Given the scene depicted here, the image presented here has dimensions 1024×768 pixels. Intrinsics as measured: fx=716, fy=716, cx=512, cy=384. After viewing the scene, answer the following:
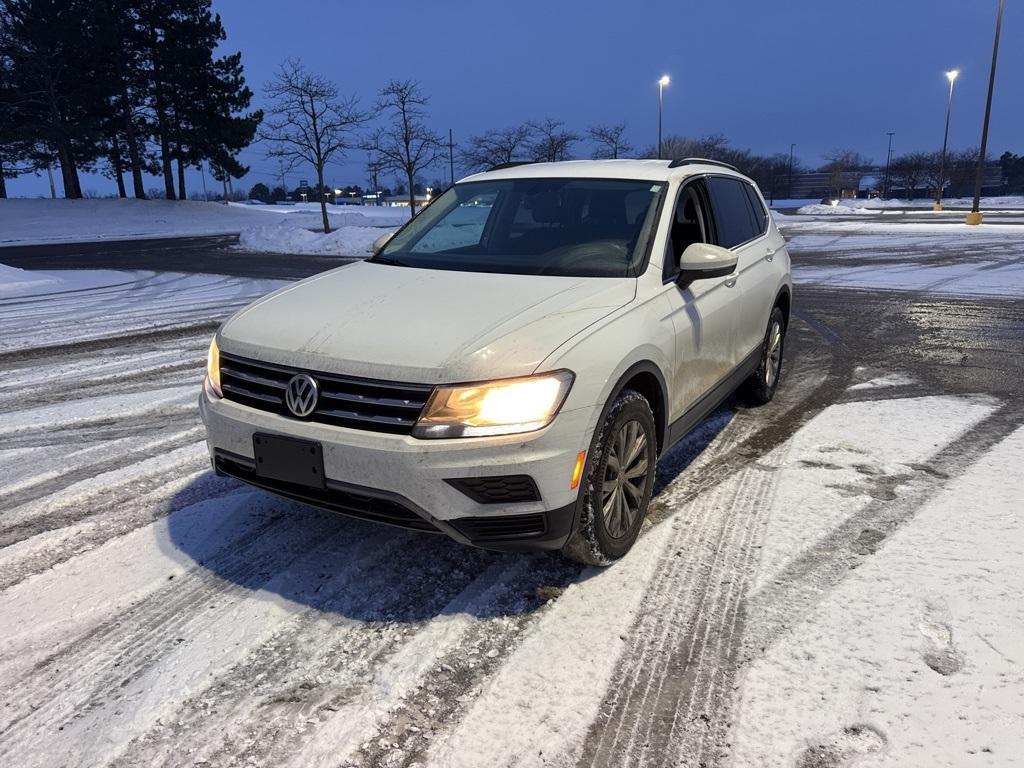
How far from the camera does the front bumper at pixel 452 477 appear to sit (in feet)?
8.68

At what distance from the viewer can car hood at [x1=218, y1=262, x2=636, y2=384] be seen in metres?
2.71

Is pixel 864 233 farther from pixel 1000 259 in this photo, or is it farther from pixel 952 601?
pixel 952 601

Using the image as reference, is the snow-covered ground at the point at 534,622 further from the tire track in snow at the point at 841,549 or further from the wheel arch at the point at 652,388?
the wheel arch at the point at 652,388

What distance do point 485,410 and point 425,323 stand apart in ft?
1.72

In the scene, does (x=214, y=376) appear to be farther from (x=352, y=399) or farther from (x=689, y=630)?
(x=689, y=630)

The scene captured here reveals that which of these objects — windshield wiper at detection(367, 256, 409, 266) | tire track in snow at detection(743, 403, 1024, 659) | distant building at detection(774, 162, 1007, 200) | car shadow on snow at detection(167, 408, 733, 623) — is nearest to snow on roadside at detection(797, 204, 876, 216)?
distant building at detection(774, 162, 1007, 200)

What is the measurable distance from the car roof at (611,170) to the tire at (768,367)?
1.38 meters

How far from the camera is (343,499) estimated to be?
286 centimetres

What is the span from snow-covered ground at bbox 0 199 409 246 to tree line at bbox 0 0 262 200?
302cm

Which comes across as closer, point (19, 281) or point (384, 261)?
point (384, 261)

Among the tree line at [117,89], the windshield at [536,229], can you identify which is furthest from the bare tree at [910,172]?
the windshield at [536,229]

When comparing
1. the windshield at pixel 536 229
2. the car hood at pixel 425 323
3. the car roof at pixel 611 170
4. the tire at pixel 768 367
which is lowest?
the tire at pixel 768 367

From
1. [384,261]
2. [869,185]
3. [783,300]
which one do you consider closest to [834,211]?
[869,185]

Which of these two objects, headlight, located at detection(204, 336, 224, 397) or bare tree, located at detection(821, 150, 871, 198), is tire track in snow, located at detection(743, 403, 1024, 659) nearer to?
headlight, located at detection(204, 336, 224, 397)
